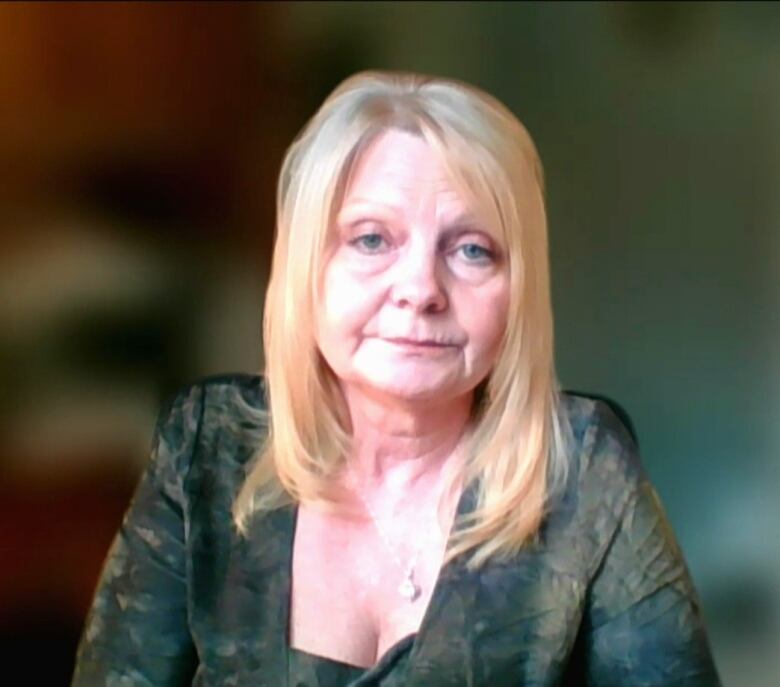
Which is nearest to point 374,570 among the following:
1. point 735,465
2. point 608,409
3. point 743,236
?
point 608,409

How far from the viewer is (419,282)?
92cm

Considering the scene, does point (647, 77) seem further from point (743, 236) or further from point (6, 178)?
point (6, 178)

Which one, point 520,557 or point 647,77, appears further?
point 647,77

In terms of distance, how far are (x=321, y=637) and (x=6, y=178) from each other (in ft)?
1.95

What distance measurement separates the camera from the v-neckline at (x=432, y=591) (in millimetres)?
975

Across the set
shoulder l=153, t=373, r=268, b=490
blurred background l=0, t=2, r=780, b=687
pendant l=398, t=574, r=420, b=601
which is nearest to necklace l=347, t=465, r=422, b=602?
pendant l=398, t=574, r=420, b=601

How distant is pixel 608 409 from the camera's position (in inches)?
42.4

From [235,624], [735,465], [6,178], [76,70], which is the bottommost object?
[235,624]

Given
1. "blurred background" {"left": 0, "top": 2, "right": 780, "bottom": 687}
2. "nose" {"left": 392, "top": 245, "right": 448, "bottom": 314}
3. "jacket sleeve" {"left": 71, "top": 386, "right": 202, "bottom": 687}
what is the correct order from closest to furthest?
"nose" {"left": 392, "top": 245, "right": 448, "bottom": 314}, "jacket sleeve" {"left": 71, "top": 386, "right": 202, "bottom": 687}, "blurred background" {"left": 0, "top": 2, "right": 780, "bottom": 687}

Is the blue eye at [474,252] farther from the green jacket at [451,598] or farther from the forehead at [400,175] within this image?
the green jacket at [451,598]

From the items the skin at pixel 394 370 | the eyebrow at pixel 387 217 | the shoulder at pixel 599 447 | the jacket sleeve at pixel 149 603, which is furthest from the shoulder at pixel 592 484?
the jacket sleeve at pixel 149 603

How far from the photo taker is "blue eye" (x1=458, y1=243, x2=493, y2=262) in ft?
3.11

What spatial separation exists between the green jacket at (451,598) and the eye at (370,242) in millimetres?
243

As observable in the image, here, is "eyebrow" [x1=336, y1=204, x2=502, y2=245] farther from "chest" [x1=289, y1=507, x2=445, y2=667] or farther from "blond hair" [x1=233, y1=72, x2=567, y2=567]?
"chest" [x1=289, y1=507, x2=445, y2=667]
